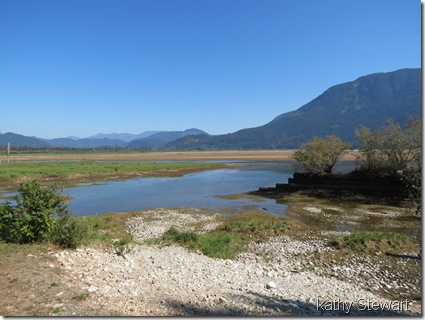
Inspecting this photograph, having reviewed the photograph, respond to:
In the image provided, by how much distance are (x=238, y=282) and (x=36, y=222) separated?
8.33 metres

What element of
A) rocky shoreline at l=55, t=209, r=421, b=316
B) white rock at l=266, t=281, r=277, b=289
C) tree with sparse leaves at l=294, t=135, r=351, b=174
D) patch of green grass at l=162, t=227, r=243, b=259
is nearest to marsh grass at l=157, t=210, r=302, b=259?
patch of green grass at l=162, t=227, r=243, b=259

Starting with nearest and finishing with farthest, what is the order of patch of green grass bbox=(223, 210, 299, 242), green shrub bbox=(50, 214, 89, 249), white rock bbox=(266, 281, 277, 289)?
white rock bbox=(266, 281, 277, 289) < green shrub bbox=(50, 214, 89, 249) < patch of green grass bbox=(223, 210, 299, 242)

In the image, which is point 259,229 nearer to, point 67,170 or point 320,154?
point 320,154

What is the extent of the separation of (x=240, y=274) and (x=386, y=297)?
494cm

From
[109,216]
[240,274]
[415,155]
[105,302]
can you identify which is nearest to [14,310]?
[105,302]

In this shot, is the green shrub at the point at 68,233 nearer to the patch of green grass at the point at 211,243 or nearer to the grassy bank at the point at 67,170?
the patch of green grass at the point at 211,243

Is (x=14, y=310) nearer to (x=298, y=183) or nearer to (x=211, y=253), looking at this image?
(x=211, y=253)

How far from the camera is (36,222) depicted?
12203 mm

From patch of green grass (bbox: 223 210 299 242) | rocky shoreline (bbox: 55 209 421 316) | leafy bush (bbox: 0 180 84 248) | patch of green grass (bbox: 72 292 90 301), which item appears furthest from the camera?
patch of green grass (bbox: 223 210 299 242)

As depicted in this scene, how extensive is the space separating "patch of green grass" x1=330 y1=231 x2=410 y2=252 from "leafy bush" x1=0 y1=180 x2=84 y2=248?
494 inches

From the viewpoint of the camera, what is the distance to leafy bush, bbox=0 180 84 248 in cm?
1209

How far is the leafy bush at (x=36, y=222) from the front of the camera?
39.7ft

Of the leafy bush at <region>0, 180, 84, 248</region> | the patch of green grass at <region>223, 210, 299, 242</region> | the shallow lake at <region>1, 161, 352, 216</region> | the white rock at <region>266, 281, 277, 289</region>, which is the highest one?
the leafy bush at <region>0, 180, 84, 248</region>

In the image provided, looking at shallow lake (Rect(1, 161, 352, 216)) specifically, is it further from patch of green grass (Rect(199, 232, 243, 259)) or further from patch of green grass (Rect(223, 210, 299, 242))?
patch of green grass (Rect(199, 232, 243, 259))
